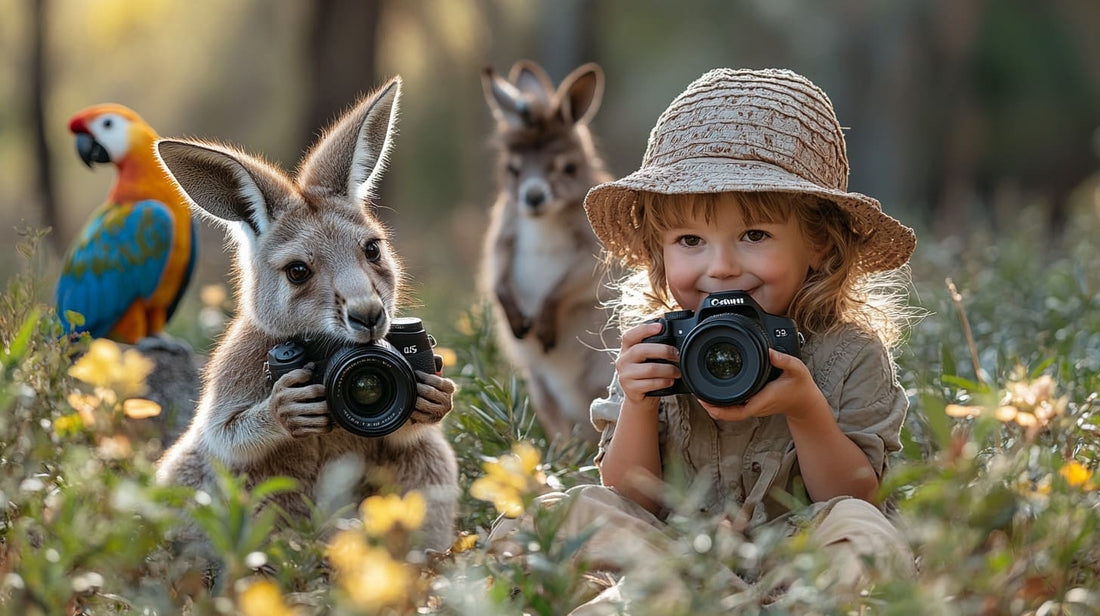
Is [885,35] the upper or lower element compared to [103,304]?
upper

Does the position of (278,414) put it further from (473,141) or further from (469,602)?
(473,141)

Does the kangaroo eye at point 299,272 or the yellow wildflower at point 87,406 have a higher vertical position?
the kangaroo eye at point 299,272

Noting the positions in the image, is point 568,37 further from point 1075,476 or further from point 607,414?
point 1075,476

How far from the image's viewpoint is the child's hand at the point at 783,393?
2.66 m

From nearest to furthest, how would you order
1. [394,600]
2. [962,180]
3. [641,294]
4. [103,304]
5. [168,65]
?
1. [394,600]
2. [641,294]
3. [103,304]
4. [168,65]
5. [962,180]

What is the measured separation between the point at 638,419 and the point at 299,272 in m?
0.95

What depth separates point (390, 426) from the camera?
9.25 feet

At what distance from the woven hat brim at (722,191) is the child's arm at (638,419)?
38 centimetres

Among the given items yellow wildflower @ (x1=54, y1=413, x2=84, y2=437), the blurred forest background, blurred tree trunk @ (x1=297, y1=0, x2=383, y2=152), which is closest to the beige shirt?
yellow wildflower @ (x1=54, y1=413, x2=84, y2=437)

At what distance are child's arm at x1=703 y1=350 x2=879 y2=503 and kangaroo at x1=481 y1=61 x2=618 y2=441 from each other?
2.92 metres

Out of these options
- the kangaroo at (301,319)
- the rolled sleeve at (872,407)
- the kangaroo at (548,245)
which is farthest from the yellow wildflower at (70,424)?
the kangaroo at (548,245)

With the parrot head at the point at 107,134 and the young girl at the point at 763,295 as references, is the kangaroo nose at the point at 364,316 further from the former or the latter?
the parrot head at the point at 107,134

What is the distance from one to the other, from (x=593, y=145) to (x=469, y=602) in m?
5.22

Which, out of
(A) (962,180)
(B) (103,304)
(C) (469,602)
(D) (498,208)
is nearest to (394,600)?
(C) (469,602)
